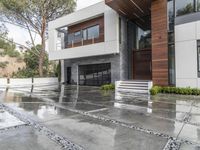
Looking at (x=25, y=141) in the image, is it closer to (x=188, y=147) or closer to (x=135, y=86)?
(x=188, y=147)

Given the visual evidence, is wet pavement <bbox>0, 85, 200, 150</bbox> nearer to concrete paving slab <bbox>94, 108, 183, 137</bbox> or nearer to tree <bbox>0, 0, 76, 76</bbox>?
concrete paving slab <bbox>94, 108, 183, 137</bbox>

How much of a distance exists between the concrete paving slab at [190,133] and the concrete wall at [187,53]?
7.51m

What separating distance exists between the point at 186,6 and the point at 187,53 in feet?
10.3

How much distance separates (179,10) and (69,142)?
39.3 feet

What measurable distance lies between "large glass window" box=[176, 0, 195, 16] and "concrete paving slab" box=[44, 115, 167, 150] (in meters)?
10.4

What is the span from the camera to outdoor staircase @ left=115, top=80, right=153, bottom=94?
13069 mm

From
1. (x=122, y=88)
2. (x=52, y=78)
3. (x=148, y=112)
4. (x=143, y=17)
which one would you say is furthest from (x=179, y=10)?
(x=52, y=78)

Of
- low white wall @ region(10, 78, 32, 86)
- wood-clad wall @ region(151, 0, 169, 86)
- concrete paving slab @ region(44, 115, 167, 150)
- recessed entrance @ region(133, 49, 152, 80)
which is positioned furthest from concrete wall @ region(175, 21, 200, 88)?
low white wall @ region(10, 78, 32, 86)

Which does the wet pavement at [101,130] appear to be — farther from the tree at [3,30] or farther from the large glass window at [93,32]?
the tree at [3,30]

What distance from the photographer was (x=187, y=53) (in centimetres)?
1219

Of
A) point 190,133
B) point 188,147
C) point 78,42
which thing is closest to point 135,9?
point 78,42

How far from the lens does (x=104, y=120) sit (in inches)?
231

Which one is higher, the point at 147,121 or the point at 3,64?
the point at 3,64

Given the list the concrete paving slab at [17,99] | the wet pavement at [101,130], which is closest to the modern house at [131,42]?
the wet pavement at [101,130]
